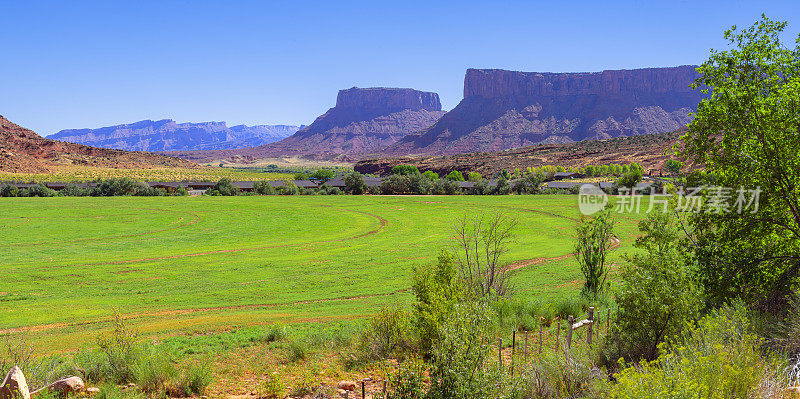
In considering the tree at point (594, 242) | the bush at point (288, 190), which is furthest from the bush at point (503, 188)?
the tree at point (594, 242)

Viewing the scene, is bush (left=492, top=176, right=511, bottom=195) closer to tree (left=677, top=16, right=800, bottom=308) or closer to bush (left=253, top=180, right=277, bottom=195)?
bush (left=253, top=180, right=277, bottom=195)

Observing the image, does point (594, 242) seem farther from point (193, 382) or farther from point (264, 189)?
point (264, 189)

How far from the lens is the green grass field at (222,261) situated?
2138 cm

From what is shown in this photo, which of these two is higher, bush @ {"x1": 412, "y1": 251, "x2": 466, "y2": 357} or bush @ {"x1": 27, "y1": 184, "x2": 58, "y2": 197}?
bush @ {"x1": 27, "y1": 184, "x2": 58, "y2": 197}

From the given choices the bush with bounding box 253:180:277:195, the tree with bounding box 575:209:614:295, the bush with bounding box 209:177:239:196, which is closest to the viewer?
the tree with bounding box 575:209:614:295

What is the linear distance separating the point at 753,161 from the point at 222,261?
33719mm

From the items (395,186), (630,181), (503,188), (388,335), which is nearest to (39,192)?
(395,186)

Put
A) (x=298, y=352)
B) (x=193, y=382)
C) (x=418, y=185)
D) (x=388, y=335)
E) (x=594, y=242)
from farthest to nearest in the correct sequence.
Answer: (x=418, y=185) < (x=594, y=242) < (x=298, y=352) < (x=388, y=335) < (x=193, y=382)

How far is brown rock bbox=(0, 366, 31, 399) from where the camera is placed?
848 cm

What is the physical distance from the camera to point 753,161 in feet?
35.9

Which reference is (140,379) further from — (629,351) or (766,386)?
(766,386)

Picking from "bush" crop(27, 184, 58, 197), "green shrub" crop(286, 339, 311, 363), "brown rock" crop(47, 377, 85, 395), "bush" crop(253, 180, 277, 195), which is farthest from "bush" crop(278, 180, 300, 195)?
"brown rock" crop(47, 377, 85, 395)

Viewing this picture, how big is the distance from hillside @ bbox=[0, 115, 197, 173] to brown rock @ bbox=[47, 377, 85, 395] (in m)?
174

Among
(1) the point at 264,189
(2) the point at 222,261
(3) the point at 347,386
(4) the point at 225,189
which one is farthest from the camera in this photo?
(1) the point at 264,189
